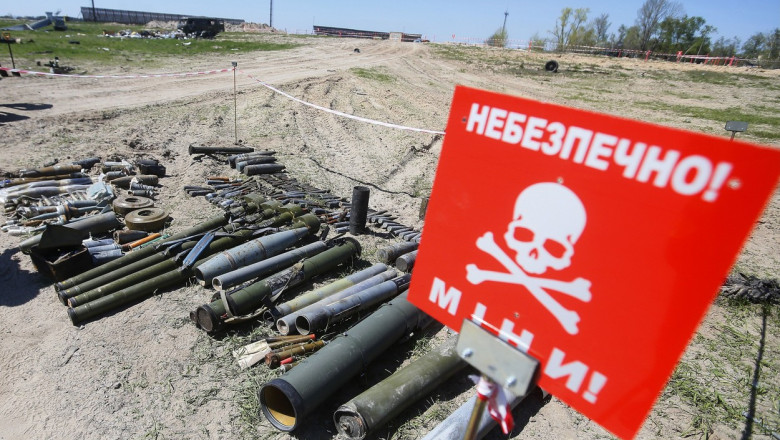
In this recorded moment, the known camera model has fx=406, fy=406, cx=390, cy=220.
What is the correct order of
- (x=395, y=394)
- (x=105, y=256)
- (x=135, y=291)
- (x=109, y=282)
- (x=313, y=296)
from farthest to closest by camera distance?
(x=105, y=256)
(x=109, y=282)
(x=135, y=291)
(x=313, y=296)
(x=395, y=394)

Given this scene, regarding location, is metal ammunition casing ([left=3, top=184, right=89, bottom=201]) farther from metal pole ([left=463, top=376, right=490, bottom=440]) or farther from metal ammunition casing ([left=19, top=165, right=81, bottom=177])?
metal pole ([left=463, top=376, right=490, bottom=440])

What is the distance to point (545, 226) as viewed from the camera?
149cm

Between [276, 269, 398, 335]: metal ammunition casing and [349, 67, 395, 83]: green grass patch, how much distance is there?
1792 centimetres

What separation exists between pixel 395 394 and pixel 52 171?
9.17m

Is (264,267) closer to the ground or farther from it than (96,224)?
farther from it

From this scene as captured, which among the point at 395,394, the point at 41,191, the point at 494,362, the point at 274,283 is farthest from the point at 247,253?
the point at 41,191

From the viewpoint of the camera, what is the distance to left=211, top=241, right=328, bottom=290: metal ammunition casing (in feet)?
17.7

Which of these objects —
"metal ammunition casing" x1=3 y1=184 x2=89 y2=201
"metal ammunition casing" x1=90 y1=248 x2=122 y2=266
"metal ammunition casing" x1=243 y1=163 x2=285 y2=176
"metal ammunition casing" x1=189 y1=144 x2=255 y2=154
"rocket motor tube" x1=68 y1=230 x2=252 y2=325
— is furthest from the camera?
"metal ammunition casing" x1=189 y1=144 x2=255 y2=154

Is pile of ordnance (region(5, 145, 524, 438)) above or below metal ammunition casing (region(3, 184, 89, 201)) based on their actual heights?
above

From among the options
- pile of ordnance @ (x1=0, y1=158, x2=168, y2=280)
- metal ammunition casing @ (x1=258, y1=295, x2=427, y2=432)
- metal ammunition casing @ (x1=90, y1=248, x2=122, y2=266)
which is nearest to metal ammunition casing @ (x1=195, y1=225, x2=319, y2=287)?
metal ammunition casing @ (x1=90, y1=248, x2=122, y2=266)

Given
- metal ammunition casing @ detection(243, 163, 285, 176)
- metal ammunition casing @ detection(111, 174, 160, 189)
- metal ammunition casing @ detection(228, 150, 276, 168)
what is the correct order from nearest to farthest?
metal ammunition casing @ detection(111, 174, 160, 189) < metal ammunition casing @ detection(243, 163, 285, 176) < metal ammunition casing @ detection(228, 150, 276, 168)

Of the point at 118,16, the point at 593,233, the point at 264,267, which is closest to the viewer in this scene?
the point at 593,233

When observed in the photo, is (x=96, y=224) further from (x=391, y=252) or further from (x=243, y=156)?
Result: (x=391, y=252)

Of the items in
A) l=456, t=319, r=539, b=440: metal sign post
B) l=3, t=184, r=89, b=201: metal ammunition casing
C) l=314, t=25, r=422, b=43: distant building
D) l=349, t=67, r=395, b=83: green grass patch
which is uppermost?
l=314, t=25, r=422, b=43: distant building
